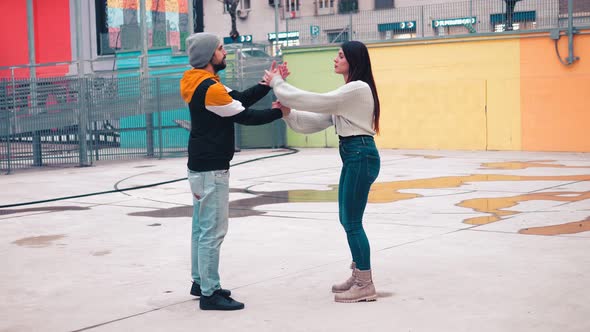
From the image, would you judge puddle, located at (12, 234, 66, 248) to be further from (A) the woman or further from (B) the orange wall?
(B) the orange wall

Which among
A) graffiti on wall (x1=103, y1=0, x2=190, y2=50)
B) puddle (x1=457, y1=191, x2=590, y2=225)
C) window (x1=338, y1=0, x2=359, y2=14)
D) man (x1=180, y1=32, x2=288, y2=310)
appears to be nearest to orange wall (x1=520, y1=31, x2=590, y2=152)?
puddle (x1=457, y1=191, x2=590, y2=225)

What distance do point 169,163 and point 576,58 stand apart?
10397mm

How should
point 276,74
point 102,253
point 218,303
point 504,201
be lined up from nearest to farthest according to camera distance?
point 218,303, point 276,74, point 102,253, point 504,201

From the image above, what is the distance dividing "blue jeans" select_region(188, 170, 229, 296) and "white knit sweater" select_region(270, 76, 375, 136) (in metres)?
0.72

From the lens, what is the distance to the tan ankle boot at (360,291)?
6.10m

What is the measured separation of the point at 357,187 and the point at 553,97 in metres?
16.5

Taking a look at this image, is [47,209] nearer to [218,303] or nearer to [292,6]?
[218,303]

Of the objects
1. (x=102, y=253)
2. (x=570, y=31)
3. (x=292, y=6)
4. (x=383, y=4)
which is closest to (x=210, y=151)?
(x=102, y=253)

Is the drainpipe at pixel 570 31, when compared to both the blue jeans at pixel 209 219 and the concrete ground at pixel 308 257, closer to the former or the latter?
the concrete ground at pixel 308 257

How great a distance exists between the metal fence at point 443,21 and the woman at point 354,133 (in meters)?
16.1

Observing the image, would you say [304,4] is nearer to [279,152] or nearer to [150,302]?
[279,152]

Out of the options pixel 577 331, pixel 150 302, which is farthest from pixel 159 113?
pixel 577 331

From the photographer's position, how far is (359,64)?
248 inches

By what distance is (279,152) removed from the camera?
23578 millimetres
